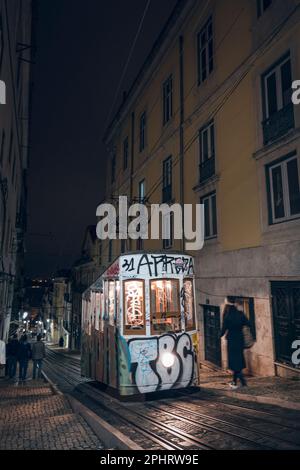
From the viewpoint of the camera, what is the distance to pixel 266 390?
287 inches

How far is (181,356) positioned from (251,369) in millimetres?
3664

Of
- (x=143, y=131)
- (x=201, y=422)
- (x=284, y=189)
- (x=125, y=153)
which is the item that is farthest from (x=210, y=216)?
(x=125, y=153)

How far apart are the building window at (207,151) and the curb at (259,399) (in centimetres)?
852

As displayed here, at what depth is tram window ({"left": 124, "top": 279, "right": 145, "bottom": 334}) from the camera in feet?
24.5

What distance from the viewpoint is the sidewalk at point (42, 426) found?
200 inches

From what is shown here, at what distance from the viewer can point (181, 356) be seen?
7602mm

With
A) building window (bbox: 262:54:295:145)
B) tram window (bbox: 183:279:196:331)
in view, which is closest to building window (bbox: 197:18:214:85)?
building window (bbox: 262:54:295:145)

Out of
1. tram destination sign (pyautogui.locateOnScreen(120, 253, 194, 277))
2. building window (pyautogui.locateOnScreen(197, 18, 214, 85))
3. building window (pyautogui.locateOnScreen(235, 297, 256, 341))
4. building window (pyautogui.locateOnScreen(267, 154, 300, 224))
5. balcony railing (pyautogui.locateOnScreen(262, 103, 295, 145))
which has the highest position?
building window (pyautogui.locateOnScreen(197, 18, 214, 85))

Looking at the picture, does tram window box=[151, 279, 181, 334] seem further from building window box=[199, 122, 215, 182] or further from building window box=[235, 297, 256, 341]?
building window box=[199, 122, 215, 182]

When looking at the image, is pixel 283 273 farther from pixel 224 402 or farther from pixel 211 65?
pixel 211 65

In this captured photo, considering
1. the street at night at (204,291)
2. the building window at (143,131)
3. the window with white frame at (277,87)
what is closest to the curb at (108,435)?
the street at night at (204,291)

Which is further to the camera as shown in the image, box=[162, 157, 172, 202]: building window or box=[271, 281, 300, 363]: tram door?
box=[162, 157, 172, 202]: building window

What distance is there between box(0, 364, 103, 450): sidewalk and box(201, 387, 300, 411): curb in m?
3.07
